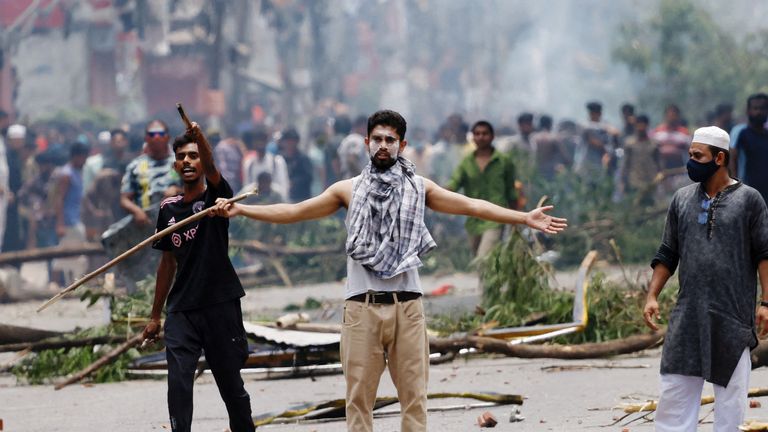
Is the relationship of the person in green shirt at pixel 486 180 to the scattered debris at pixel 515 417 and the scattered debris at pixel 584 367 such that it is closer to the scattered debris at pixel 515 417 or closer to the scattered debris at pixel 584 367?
the scattered debris at pixel 584 367

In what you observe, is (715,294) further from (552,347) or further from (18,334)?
(18,334)

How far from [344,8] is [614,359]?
89.6 ft

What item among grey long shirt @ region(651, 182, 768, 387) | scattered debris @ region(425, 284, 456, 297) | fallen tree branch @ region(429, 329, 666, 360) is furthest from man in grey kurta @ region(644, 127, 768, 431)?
scattered debris @ region(425, 284, 456, 297)

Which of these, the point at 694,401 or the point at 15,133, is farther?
the point at 15,133

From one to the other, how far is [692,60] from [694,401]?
2673 cm

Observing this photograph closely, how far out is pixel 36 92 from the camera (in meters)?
30.1

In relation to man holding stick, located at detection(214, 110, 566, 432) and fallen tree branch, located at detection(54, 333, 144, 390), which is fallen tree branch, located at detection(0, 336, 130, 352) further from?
man holding stick, located at detection(214, 110, 566, 432)

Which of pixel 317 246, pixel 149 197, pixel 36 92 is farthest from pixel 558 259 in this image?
pixel 36 92

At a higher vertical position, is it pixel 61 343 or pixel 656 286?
pixel 656 286

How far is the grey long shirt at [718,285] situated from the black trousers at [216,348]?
1.92 m

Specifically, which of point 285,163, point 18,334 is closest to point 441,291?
point 18,334

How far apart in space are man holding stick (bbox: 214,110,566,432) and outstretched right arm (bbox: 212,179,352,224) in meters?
0.01

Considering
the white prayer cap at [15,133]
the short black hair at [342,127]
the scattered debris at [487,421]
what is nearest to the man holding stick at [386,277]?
the scattered debris at [487,421]

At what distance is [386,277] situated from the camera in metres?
6.48
